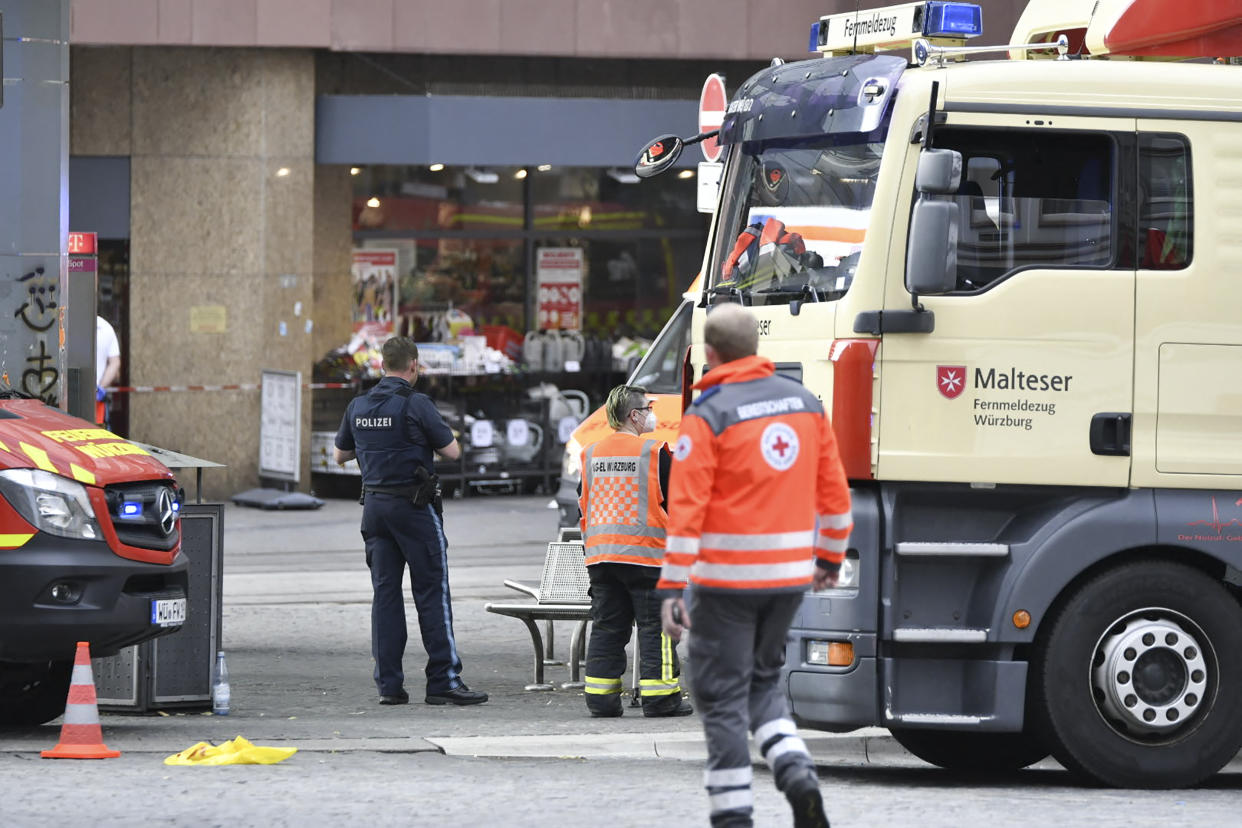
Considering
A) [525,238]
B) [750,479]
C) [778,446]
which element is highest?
[525,238]

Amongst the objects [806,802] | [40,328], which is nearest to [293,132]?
[40,328]

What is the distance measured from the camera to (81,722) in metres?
8.34

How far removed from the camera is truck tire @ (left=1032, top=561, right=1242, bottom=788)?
7801 millimetres

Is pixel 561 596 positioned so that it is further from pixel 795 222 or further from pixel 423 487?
pixel 795 222

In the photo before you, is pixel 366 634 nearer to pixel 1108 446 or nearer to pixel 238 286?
pixel 1108 446

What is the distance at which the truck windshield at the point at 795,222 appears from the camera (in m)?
7.96

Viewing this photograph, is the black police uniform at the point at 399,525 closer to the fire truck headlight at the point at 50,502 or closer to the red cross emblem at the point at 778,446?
the fire truck headlight at the point at 50,502

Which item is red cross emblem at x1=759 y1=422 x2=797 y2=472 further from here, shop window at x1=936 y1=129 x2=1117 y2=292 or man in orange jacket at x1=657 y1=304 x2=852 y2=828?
shop window at x1=936 y1=129 x2=1117 y2=292

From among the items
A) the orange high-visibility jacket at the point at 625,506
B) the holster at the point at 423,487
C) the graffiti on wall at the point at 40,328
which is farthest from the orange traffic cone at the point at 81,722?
the graffiti on wall at the point at 40,328

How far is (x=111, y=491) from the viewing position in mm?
8711

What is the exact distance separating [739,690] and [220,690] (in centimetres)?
405

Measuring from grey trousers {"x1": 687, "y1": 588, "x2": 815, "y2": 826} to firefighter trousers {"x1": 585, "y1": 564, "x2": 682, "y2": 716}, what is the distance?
10.2 ft

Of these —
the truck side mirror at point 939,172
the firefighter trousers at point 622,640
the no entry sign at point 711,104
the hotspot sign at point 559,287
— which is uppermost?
the no entry sign at point 711,104

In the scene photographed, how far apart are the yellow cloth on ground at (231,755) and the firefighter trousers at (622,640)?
1880 mm
